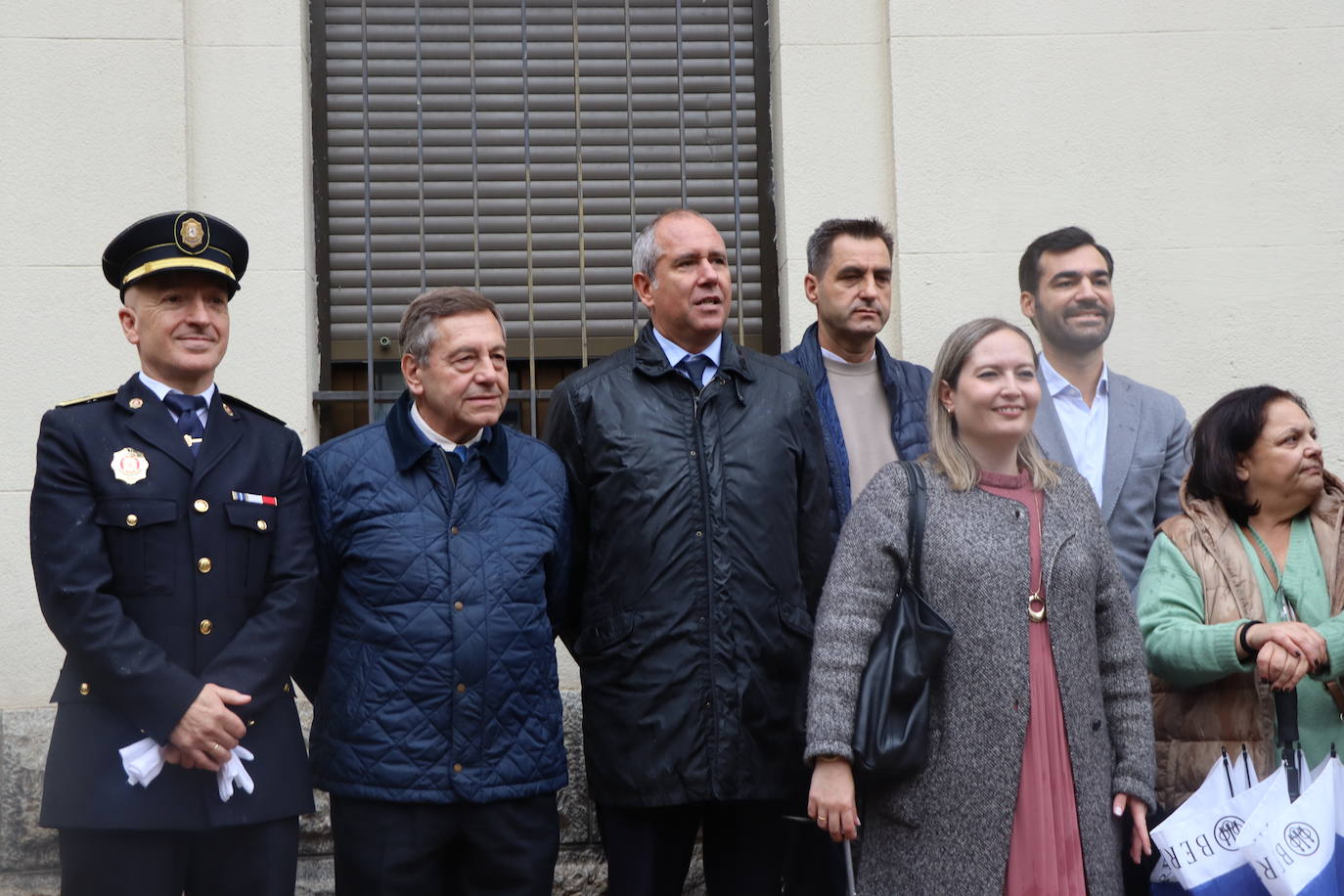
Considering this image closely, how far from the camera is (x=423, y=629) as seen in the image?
3.51m

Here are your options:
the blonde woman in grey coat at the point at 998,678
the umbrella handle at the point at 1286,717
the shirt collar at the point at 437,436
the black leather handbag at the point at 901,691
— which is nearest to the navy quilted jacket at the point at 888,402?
the blonde woman in grey coat at the point at 998,678

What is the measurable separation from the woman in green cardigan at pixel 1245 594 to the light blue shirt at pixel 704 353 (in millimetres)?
1276

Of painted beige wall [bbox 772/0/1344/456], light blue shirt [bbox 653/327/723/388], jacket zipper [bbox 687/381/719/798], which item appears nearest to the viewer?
jacket zipper [bbox 687/381/719/798]

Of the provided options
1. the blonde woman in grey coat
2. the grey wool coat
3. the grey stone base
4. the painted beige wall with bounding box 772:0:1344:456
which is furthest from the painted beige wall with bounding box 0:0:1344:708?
the grey wool coat

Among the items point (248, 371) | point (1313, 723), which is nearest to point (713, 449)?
point (1313, 723)

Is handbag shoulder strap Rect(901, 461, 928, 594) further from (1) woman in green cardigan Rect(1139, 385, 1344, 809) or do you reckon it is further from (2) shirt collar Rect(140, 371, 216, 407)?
(2) shirt collar Rect(140, 371, 216, 407)

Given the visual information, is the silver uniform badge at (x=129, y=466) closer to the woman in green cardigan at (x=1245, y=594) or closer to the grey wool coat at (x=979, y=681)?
the grey wool coat at (x=979, y=681)

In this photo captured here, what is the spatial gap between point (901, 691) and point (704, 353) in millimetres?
1109

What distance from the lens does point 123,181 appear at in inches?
219

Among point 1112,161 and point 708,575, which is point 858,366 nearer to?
point 708,575

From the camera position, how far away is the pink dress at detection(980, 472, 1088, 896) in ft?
11.1

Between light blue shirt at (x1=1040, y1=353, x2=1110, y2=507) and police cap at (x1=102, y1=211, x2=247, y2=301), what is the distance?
8.05ft

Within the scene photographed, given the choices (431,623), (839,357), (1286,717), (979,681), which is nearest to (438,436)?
(431,623)

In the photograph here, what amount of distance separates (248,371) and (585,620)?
235 centimetres
